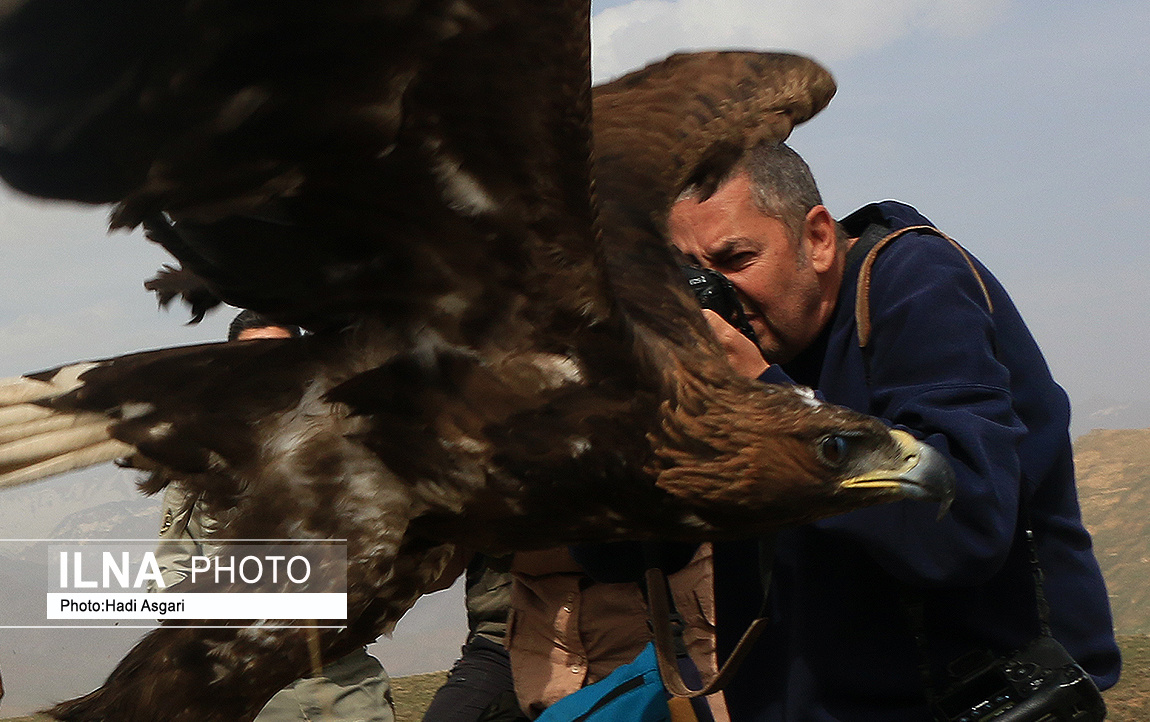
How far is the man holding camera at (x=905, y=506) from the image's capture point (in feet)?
7.87

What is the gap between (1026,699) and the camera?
7.90 ft

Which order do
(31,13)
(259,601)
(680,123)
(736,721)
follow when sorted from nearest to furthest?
(31,13), (259,601), (736,721), (680,123)

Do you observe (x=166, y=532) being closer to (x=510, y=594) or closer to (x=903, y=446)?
(x=510, y=594)

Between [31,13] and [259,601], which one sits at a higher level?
[31,13]

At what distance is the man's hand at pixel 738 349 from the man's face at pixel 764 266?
0.17 m

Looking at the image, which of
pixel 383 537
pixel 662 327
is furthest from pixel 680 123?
pixel 383 537

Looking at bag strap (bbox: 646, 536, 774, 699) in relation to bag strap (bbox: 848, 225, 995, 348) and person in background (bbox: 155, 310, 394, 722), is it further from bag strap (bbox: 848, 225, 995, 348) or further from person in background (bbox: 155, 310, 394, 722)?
person in background (bbox: 155, 310, 394, 722)

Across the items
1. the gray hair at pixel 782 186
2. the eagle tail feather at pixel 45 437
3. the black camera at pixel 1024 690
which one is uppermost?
the gray hair at pixel 782 186

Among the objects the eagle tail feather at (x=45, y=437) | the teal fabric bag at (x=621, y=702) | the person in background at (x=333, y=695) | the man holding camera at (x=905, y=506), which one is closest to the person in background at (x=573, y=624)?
the person in background at (x=333, y=695)

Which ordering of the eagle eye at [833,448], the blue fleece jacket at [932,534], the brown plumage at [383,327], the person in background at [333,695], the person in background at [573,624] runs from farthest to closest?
the person in background at [333,695], the person in background at [573,624], the eagle eye at [833,448], the blue fleece jacket at [932,534], the brown plumage at [383,327]

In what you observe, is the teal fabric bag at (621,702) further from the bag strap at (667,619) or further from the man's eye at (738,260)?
the man's eye at (738,260)

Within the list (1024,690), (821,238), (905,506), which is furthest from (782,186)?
(1024,690)

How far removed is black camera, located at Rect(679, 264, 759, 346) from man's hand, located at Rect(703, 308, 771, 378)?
0.03 meters

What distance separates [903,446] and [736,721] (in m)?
0.96
